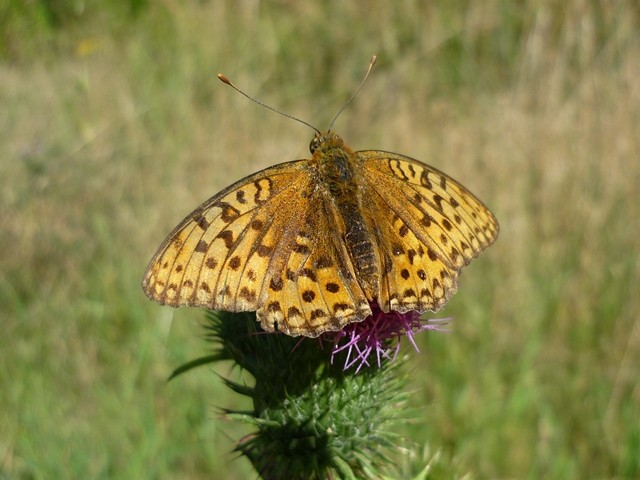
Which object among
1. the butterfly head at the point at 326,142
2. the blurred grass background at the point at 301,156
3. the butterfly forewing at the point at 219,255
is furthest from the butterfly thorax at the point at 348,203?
the blurred grass background at the point at 301,156

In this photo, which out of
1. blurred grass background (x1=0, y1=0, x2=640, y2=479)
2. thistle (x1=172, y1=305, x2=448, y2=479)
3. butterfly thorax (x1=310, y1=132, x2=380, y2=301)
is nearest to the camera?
butterfly thorax (x1=310, y1=132, x2=380, y2=301)

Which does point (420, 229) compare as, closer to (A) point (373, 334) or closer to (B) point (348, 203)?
(B) point (348, 203)

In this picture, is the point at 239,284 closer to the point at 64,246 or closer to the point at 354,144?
the point at 64,246

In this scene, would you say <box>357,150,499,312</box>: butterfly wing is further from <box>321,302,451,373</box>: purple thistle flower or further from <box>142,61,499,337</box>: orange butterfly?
<box>321,302,451,373</box>: purple thistle flower

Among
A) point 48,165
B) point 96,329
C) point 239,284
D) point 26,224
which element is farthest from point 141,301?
point 239,284

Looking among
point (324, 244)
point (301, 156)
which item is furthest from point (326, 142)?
point (301, 156)

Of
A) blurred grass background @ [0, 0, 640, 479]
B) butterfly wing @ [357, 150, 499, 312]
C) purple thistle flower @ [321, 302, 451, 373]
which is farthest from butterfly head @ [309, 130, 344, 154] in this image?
blurred grass background @ [0, 0, 640, 479]

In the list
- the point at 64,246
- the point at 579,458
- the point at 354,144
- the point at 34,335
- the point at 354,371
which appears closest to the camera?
the point at 354,371
